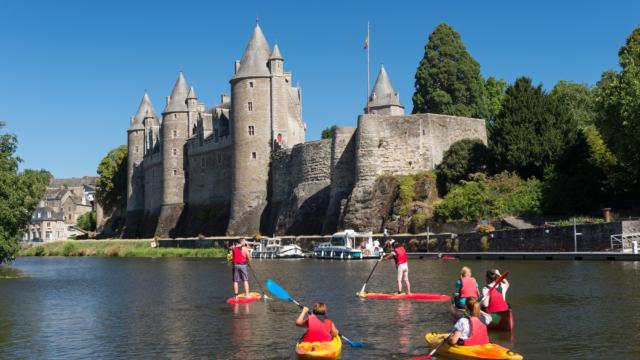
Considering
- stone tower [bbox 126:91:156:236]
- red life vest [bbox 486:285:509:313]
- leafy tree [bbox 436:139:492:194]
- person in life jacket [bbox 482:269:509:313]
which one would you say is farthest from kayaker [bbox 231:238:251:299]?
stone tower [bbox 126:91:156:236]

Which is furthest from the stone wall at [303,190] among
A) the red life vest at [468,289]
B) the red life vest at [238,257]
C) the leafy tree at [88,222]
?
the leafy tree at [88,222]

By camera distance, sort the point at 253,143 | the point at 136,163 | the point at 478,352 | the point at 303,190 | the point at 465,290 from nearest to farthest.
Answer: the point at 478,352 < the point at 465,290 < the point at 303,190 < the point at 253,143 < the point at 136,163

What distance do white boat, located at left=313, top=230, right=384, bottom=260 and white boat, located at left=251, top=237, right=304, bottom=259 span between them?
1486 millimetres

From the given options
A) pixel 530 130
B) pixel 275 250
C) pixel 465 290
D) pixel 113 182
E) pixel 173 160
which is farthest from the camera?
pixel 113 182

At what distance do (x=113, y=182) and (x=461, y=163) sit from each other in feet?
168

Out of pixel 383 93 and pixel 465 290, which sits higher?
pixel 383 93

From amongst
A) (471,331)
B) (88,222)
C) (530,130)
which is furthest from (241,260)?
(88,222)

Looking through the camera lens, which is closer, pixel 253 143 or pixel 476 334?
pixel 476 334

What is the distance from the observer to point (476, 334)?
13531 millimetres

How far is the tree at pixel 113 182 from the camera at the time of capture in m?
92.2

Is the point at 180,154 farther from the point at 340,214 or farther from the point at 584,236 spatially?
the point at 584,236

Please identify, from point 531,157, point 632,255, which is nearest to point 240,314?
point 632,255

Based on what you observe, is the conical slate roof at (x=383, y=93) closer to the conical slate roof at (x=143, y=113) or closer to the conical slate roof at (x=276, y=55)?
the conical slate roof at (x=276, y=55)

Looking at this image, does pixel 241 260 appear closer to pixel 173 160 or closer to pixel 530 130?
pixel 530 130
